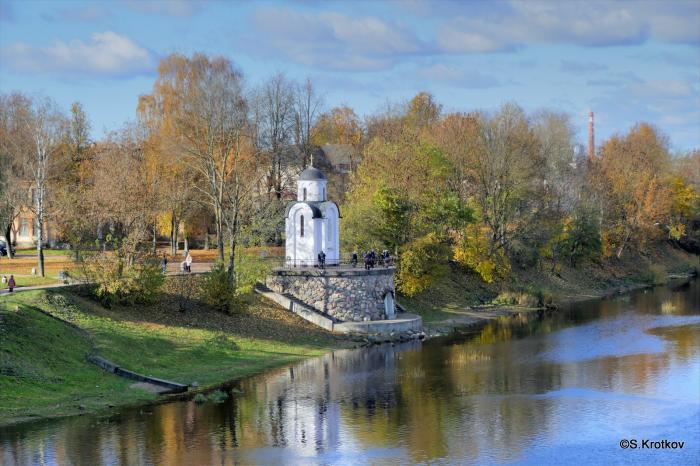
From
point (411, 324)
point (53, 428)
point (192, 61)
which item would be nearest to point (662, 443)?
point (53, 428)

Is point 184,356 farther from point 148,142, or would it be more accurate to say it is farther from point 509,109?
point 509,109

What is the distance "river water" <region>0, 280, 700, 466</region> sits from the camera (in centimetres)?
3005

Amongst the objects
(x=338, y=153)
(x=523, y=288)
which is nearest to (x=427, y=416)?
(x=523, y=288)

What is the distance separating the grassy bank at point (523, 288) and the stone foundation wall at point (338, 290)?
219 inches

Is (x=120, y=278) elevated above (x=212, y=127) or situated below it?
below

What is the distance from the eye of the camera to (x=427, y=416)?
115ft

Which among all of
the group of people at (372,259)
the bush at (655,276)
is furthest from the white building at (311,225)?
the bush at (655,276)

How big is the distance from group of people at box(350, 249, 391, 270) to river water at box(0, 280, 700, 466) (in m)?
7.17

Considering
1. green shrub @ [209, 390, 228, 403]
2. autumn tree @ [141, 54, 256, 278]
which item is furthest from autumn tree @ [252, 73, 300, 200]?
green shrub @ [209, 390, 228, 403]

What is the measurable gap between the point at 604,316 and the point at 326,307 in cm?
2100

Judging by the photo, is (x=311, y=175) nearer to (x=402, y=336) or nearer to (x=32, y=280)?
(x=402, y=336)

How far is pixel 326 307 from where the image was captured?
55.3 metres

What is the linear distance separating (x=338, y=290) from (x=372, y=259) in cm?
319

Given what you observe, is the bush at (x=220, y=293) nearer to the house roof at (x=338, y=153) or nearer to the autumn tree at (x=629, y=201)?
the house roof at (x=338, y=153)
